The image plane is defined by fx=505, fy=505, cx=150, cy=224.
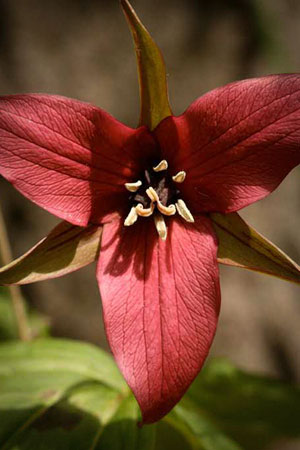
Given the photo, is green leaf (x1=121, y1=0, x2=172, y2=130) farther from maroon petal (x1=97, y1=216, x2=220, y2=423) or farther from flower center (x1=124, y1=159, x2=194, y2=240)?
Result: maroon petal (x1=97, y1=216, x2=220, y2=423)

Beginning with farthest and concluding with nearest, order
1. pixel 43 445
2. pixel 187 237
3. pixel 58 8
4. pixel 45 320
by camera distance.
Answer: pixel 58 8, pixel 45 320, pixel 43 445, pixel 187 237

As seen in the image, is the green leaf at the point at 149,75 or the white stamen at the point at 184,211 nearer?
the green leaf at the point at 149,75

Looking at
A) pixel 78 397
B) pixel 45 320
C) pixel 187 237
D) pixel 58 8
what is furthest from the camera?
pixel 58 8

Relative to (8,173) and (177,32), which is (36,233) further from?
(8,173)

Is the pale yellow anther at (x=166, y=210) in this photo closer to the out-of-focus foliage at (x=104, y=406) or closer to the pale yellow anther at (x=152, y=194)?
the pale yellow anther at (x=152, y=194)

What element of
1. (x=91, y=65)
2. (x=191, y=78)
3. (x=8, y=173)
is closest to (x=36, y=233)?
(x=91, y=65)

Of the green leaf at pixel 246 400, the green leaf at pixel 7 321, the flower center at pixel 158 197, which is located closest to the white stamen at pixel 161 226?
the flower center at pixel 158 197

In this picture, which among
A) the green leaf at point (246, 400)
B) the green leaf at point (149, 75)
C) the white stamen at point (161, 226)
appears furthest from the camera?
the green leaf at point (246, 400)
